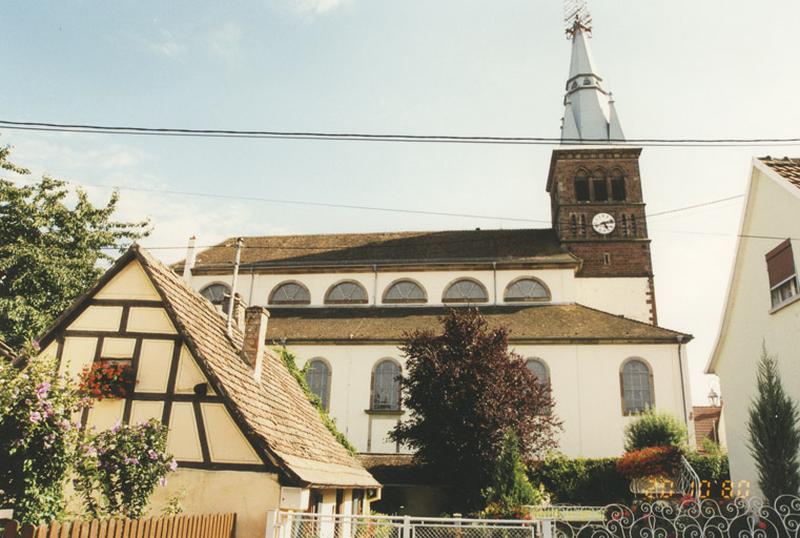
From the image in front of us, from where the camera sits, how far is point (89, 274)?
24250 millimetres

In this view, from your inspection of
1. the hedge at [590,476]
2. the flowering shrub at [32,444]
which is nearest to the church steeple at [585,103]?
the hedge at [590,476]

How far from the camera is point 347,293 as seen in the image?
111 ft

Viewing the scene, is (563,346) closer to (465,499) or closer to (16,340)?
(465,499)

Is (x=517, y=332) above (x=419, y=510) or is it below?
above

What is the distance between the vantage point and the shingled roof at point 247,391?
10.4m

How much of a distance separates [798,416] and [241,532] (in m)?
10.9

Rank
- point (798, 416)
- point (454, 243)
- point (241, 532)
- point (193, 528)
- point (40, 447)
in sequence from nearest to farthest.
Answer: point (40, 447)
point (193, 528)
point (241, 532)
point (798, 416)
point (454, 243)

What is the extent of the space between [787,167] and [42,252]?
23.8 metres

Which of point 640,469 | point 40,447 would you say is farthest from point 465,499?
point 40,447

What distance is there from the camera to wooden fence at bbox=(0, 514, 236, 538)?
543 centimetres

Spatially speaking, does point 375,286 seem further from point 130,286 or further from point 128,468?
point 128,468

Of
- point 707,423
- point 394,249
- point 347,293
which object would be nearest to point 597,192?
point 394,249

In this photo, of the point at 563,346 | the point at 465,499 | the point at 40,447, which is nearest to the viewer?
the point at 40,447

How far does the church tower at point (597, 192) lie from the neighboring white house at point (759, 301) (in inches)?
701
